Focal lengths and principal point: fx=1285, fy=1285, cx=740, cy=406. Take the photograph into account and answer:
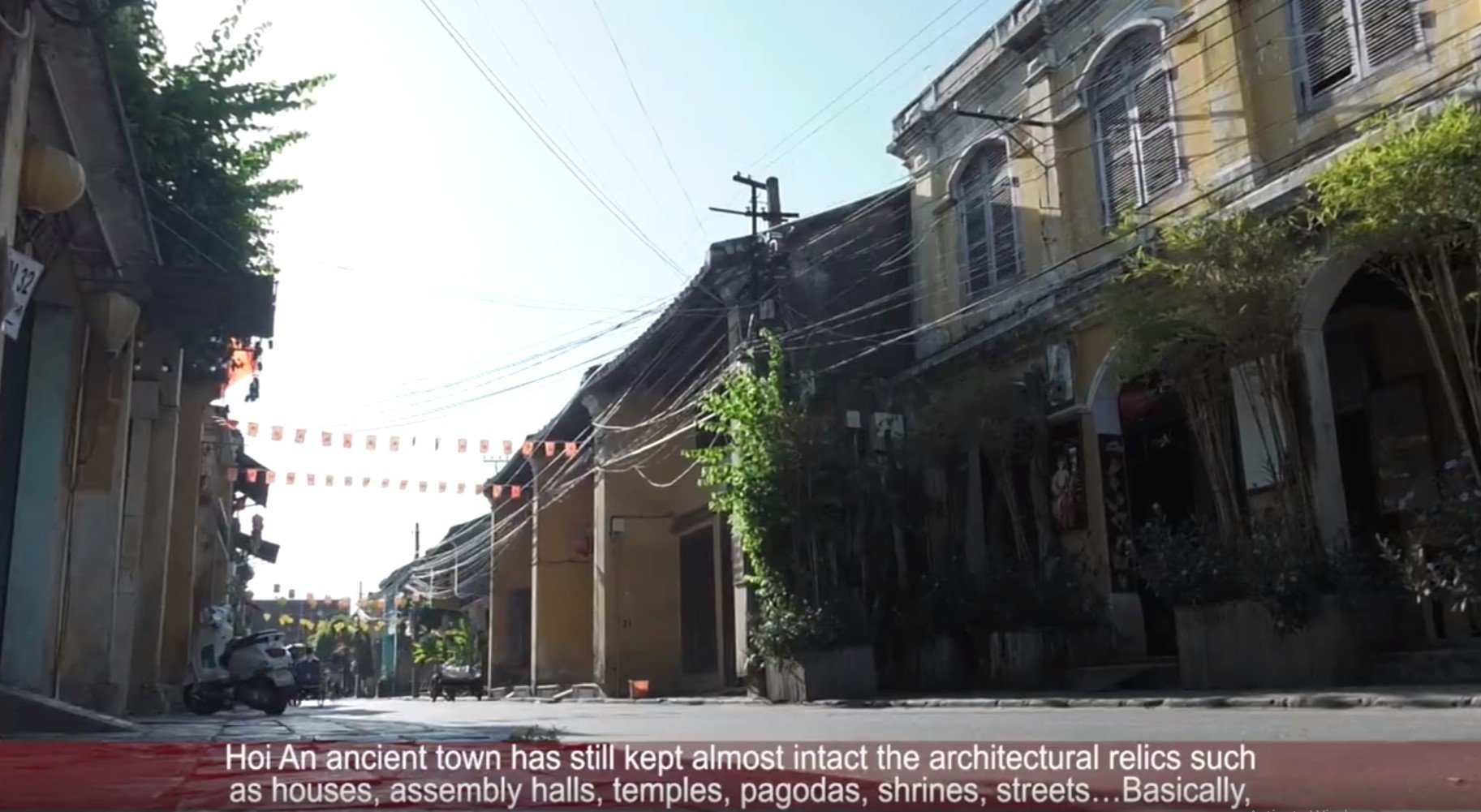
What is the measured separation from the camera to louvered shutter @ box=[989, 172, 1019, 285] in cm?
1881

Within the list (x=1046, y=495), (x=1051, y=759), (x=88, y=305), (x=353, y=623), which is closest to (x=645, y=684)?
(x=1046, y=495)

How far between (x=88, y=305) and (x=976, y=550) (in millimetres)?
11892

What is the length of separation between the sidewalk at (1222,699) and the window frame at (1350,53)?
639cm

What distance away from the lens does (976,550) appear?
18.4 metres

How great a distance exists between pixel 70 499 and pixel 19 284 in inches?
168

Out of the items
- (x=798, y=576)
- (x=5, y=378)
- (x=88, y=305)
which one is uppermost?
(x=88, y=305)

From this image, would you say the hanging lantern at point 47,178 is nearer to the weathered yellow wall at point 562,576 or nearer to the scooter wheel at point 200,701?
the scooter wheel at point 200,701

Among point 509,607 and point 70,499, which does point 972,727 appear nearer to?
point 70,499

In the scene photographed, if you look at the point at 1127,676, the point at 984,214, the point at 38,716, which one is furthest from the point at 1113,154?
the point at 38,716

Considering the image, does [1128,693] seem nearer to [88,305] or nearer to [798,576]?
[798,576]

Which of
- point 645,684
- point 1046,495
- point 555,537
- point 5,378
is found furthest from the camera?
point 555,537

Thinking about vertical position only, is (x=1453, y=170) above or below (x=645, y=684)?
above

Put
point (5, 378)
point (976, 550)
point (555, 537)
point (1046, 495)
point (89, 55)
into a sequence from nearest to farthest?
point (89, 55)
point (5, 378)
point (1046, 495)
point (976, 550)
point (555, 537)

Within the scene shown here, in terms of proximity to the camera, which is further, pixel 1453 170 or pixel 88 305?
pixel 88 305
